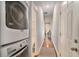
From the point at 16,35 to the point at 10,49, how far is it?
0.10m

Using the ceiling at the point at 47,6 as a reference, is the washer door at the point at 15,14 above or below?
below

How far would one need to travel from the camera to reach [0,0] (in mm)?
541

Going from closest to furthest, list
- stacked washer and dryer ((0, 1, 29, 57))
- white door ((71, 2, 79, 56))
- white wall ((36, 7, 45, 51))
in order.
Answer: stacked washer and dryer ((0, 1, 29, 57))
white door ((71, 2, 79, 56))
white wall ((36, 7, 45, 51))

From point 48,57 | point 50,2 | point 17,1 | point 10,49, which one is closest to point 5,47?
point 10,49

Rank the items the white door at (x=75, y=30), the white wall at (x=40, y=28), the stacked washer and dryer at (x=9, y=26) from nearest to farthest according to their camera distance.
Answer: the stacked washer and dryer at (x=9, y=26), the white door at (x=75, y=30), the white wall at (x=40, y=28)

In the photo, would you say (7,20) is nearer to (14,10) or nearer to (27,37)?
(14,10)

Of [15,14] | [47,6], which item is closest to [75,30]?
[47,6]

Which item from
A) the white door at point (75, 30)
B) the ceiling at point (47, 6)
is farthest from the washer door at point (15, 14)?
the white door at point (75, 30)

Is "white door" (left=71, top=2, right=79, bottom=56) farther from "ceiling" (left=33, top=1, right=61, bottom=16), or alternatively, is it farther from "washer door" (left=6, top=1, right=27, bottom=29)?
"washer door" (left=6, top=1, right=27, bottom=29)

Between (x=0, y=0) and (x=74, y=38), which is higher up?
(x=0, y=0)

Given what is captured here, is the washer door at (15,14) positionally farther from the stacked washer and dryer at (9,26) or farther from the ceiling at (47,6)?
the ceiling at (47,6)

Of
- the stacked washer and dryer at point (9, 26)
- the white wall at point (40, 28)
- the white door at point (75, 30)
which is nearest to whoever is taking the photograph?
the stacked washer and dryer at point (9, 26)

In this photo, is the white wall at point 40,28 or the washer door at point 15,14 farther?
the white wall at point 40,28

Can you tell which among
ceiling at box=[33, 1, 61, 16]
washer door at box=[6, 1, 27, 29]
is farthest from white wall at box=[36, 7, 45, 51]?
washer door at box=[6, 1, 27, 29]
